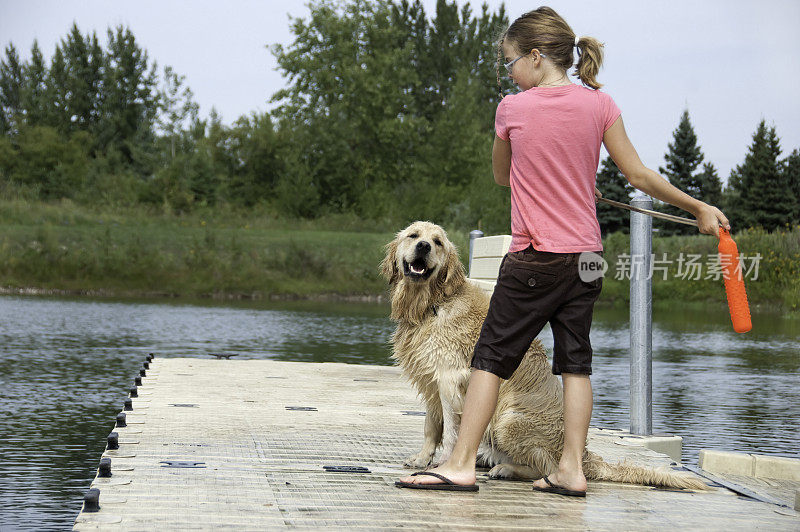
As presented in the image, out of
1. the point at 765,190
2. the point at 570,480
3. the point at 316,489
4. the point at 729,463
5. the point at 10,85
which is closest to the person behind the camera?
the point at 316,489

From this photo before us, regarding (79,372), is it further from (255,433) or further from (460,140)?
(460,140)

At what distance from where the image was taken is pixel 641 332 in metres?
6.08

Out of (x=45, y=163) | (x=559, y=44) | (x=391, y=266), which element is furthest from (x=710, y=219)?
(x=45, y=163)

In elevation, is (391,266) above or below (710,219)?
below

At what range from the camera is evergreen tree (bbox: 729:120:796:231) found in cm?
4725

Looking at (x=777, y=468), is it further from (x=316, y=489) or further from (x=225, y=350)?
(x=225, y=350)

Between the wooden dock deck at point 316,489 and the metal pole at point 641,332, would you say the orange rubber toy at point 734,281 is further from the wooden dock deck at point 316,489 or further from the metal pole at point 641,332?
the metal pole at point 641,332

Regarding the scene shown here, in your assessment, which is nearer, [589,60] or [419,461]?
[589,60]

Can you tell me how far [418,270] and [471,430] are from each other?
1.02 meters

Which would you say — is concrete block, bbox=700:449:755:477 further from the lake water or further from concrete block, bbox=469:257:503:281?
concrete block, bbox=469:257:503:281

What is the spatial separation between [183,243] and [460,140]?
22292 millimetres

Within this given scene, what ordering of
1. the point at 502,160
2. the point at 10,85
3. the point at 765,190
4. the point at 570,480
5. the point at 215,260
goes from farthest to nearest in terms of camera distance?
the point at 10,85, the point at 765,190, the point at 215,260, the point at 502,160, the point at 570,480

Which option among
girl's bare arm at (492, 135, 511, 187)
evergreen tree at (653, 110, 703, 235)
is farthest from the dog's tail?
evergreen tree at (653, 110, 703, 235)

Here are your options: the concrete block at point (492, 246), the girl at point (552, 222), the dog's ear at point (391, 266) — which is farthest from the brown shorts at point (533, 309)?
the concrete block at point (492, 246)
